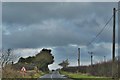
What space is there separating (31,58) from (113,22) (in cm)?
8399

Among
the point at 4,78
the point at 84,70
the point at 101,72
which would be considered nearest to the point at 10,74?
the point at 4,78

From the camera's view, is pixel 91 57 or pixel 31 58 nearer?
pixel 91 57

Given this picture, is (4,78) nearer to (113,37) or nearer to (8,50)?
(113,37)

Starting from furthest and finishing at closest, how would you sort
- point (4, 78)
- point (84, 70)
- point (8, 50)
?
point (84, 70) < point (8, 50) < point (4, 78)

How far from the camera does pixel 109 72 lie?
190 feet

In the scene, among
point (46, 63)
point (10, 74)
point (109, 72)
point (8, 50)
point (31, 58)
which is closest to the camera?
point (10, 74)

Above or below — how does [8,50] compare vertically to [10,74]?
above

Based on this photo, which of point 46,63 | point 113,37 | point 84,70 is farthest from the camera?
point 46,63

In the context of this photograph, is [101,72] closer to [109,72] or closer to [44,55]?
[109,72]

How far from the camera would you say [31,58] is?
387 ft

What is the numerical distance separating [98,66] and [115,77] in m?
31.0

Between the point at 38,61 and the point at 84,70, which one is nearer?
the point at 84,70

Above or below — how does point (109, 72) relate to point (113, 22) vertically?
below

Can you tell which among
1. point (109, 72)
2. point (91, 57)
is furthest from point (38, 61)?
point (109, 72)
